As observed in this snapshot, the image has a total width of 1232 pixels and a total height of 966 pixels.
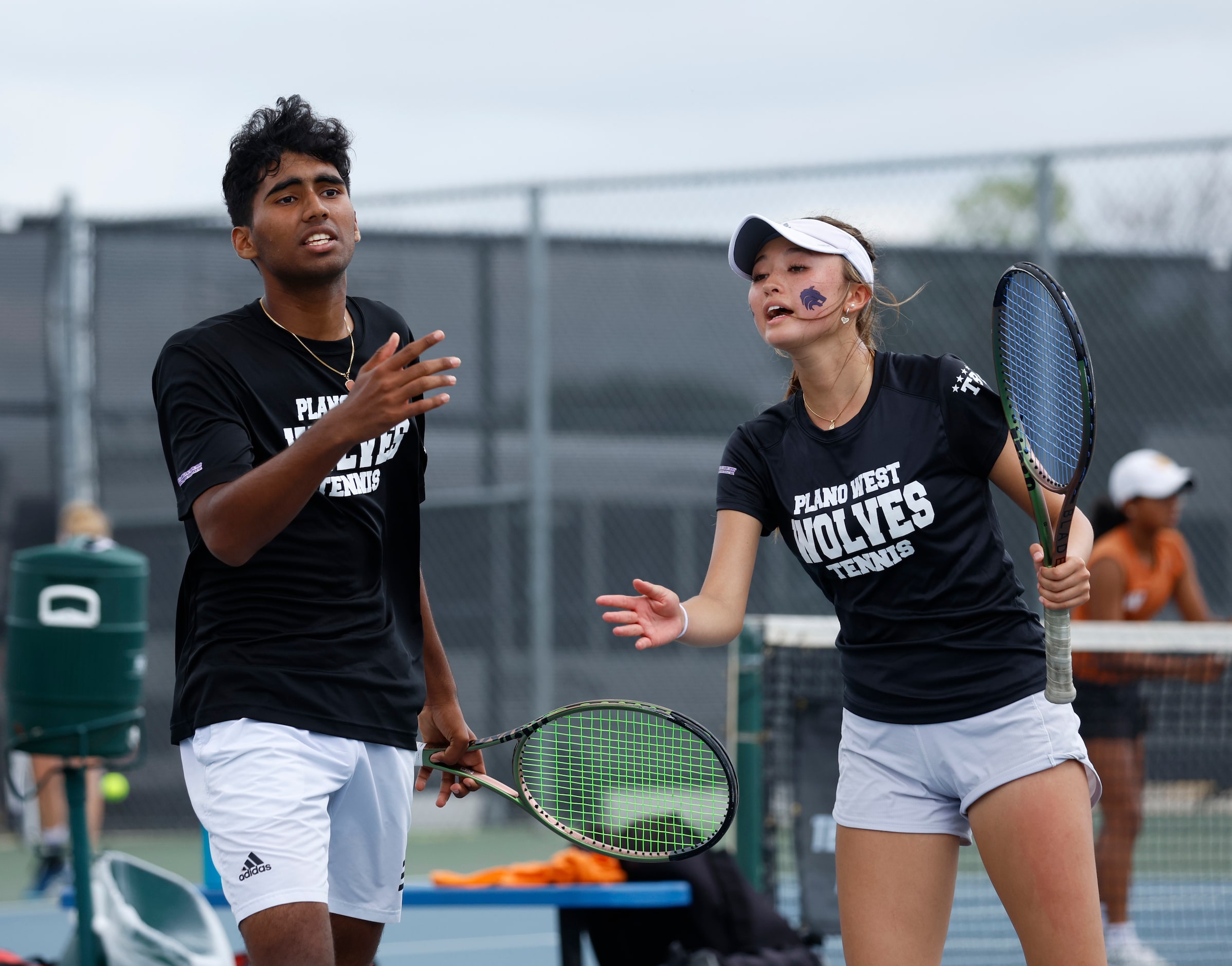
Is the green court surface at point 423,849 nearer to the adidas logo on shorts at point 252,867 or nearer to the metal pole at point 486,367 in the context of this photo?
the metal pole at point 486,367

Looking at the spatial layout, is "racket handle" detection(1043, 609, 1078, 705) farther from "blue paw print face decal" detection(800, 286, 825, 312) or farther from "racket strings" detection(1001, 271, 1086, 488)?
"blue paw print face decal" detection(800, 286, 825, 312)

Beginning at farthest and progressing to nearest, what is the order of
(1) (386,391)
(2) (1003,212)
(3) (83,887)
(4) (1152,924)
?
(2) (1003,212), (4) (1152,924), (3) (83,887), (1) (386,391)

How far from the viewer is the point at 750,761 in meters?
5.10

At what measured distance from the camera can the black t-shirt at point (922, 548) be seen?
2.93 metres

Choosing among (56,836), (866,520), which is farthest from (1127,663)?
(56,836)

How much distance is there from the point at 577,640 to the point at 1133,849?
314cm

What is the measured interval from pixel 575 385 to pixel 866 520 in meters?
5.37

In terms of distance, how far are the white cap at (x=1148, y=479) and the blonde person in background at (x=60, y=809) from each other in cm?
462

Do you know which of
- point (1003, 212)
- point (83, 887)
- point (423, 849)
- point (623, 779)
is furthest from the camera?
point (1003, 212)

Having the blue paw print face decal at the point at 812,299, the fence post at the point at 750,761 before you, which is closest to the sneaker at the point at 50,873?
the fence post at the point at 750,761

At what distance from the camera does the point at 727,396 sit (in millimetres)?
8195

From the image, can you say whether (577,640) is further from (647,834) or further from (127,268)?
(647,834)

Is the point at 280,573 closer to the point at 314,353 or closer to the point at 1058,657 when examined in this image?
the point at 314,353

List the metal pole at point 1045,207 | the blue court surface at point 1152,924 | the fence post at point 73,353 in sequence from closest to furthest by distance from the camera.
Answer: the blue court surface at point 1152,924 < the metal pole at point 1045,207 < the fence post at point 73,353
